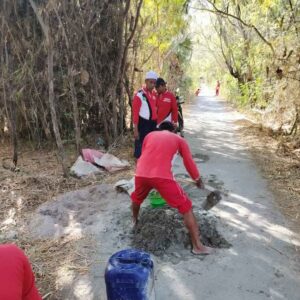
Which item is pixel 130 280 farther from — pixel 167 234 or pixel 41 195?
pixel 41 195

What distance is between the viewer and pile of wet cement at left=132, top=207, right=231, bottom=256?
4031mm

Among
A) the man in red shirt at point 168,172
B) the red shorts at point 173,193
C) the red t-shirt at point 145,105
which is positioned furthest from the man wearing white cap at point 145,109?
the red shorts at point 173,193

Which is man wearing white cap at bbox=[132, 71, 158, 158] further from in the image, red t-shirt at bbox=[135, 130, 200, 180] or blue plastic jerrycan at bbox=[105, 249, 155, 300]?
blue plastic jerrycan at bbox=[105, 249, 155, 300]

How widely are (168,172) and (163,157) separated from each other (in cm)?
15

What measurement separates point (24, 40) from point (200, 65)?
1845 inches

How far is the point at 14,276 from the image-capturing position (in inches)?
71.3

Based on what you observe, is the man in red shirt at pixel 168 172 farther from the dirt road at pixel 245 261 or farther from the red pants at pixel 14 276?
the red pants at pixel 14 276

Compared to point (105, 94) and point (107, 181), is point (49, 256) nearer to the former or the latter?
point (107, 181)

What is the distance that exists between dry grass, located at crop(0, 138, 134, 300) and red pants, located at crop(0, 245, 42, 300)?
1.49m

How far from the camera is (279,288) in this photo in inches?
132

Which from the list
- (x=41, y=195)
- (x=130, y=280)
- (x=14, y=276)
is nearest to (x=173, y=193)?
(x=130, y=280)

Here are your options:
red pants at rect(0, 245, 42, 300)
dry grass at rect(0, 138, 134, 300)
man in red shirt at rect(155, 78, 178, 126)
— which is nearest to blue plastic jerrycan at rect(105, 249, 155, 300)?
red pants at rect(0, 245, 42, 300)

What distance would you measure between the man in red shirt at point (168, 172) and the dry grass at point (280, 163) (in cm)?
154

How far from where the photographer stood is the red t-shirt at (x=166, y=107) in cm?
674
